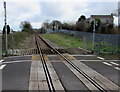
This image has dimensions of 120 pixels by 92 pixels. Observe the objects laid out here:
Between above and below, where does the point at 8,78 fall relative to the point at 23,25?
below

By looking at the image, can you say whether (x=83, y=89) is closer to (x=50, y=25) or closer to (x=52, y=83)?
(x=52, y=83)

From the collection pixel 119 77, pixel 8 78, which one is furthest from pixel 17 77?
pixel 119 77

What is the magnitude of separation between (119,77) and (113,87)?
1768 mm

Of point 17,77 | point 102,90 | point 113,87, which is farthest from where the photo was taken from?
point 17,77

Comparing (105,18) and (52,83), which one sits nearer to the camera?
(52,83)

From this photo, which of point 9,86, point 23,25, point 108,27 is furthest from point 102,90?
point 23,25

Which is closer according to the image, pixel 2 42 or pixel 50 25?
pixel 2 42

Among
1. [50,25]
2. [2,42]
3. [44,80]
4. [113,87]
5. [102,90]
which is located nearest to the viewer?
[102,90]

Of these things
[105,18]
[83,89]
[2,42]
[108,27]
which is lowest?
[83,89]

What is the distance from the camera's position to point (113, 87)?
6.92 meters

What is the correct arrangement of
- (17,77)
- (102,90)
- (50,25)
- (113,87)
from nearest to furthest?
(102,90) < (113,87) < (17,77) < (50,25)

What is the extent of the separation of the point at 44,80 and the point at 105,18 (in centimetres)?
9751

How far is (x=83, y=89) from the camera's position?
261 inches

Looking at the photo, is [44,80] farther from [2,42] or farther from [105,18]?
[105,18]
